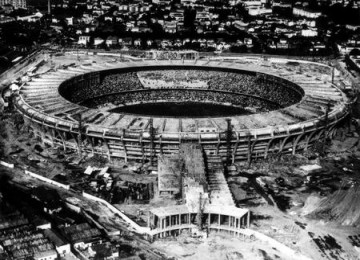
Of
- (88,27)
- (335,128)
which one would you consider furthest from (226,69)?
(88,27)

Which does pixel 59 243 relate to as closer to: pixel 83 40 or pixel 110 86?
pixel 110 86

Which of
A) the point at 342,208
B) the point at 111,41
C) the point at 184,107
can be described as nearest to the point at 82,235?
the point at 342,208

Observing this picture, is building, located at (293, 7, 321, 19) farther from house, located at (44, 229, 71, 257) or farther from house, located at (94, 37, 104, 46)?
house, located at (44, 229, 71, 257)

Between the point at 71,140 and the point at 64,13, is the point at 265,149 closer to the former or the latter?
the point at 71,140

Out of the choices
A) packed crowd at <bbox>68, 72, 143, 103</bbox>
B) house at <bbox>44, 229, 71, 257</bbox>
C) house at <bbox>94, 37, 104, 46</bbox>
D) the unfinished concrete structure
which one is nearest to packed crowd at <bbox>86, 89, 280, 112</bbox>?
packed crowd at <bbox>68, 72, 143, 103</bbox>

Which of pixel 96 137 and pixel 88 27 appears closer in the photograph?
pixel 96 137
